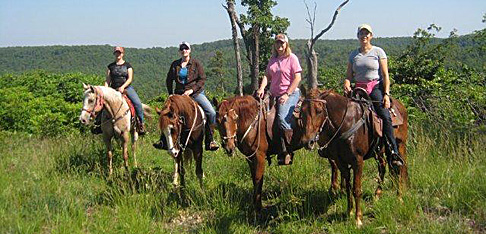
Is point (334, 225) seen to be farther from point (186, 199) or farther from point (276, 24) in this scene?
point (276, 24)

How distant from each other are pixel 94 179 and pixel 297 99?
3969 mm

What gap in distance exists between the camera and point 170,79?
6.95 metres

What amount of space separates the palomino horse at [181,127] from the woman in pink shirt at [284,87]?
1.24m

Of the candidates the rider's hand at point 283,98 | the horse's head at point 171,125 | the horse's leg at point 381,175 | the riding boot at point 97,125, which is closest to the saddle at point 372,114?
the horse's leg at point 381,175

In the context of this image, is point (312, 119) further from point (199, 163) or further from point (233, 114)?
point (199, 163)

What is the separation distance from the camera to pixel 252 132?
17.6 feet

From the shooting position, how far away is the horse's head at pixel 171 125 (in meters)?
5.57

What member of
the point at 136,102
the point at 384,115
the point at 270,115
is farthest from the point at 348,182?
the point at 136,102

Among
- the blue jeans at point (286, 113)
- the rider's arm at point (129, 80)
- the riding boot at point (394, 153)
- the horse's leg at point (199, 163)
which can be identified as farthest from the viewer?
the rider's arm at point (129, 80)

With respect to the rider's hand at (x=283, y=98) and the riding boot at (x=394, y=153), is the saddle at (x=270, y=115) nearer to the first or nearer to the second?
the rider's hand at (x=283, y=98)

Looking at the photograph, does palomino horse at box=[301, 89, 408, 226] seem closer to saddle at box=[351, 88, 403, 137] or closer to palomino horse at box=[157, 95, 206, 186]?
saddle at box=[351, 88, 403, 137]

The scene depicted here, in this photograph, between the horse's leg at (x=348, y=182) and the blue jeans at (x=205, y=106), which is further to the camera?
the blue jeans at (x=205, y=106)

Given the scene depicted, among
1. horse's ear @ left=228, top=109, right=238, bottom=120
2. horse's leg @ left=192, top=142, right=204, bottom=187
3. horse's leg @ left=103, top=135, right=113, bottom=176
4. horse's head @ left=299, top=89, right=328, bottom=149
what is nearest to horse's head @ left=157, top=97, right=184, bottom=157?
horse's leg @ left=192, top=142, right=204, bottom=187

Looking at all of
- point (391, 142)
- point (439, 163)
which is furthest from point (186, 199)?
point (439, 163)
